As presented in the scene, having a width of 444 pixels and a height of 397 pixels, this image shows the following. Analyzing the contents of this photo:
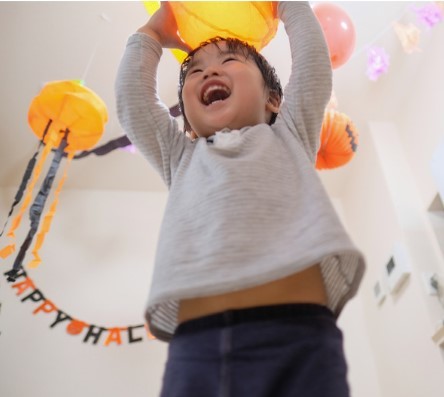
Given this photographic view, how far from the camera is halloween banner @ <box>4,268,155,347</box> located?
168 cm

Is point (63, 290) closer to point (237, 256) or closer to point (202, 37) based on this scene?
point (202, 37)

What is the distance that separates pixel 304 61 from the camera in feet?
2.12

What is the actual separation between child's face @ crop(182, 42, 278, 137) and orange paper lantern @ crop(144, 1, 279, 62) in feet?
0.16

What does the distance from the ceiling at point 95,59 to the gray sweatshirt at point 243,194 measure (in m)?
1.07

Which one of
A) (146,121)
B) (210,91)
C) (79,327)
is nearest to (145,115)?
(146,121)

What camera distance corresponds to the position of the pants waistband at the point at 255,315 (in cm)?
45

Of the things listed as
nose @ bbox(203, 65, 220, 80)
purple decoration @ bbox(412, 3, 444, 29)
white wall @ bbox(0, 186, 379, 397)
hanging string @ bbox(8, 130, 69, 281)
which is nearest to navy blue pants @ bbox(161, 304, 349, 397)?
nose @ bbox(203, 65, 220, 80)

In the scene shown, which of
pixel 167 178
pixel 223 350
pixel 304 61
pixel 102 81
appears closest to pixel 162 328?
pixel 223 350

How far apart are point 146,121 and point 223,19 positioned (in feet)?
0.87

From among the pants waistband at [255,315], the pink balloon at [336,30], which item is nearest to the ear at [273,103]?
the pants waistband at [255,315]

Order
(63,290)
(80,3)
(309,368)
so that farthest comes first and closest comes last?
(63,290), (80,3), (309,368)

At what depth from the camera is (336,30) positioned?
1.23 meters

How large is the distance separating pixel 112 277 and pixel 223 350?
5.16 feet

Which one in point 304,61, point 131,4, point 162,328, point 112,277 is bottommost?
point 112,277
